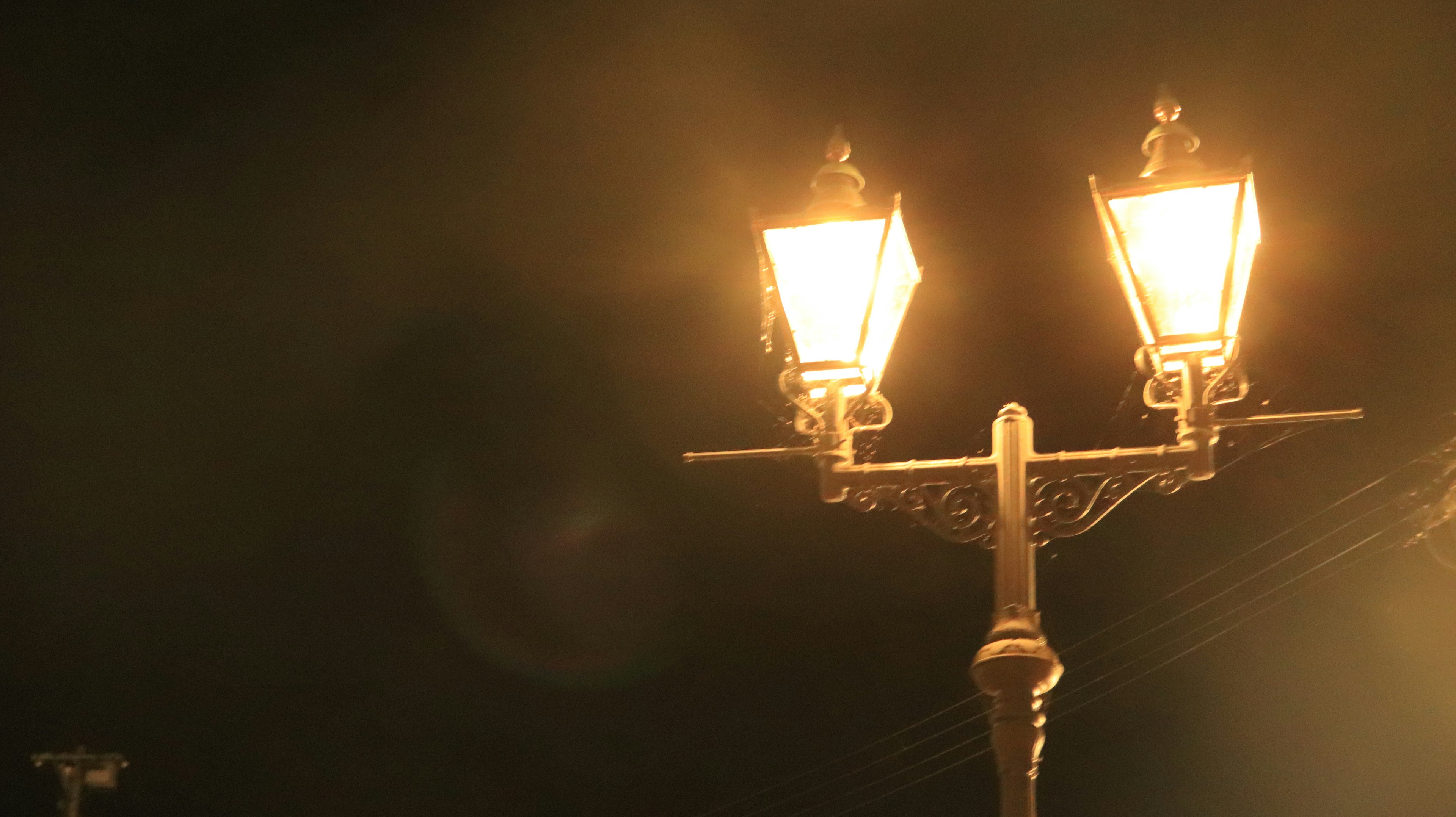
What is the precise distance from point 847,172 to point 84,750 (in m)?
21.0

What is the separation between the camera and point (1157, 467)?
6.41 metres

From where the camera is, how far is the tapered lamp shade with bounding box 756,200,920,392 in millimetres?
6418

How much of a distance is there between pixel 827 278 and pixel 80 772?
20911 mm

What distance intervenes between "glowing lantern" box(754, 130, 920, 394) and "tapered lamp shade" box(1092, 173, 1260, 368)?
753 mm

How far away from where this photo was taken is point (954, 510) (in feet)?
21.5

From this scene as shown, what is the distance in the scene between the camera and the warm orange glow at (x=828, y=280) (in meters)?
6.42

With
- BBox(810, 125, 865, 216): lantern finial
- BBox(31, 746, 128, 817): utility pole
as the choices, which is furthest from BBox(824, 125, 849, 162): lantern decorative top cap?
BBox(31, 746, 128, 817): utility pole

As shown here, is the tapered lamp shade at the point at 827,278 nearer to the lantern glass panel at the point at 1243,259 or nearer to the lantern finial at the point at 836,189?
the lantern finial at the point at 836,189

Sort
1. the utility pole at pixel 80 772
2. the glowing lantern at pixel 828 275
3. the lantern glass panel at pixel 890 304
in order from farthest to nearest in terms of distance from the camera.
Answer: the utility pole at pixel 80 772, the lantern glass panel at pixel 890 304, the glowing lantern at pixel 828 275

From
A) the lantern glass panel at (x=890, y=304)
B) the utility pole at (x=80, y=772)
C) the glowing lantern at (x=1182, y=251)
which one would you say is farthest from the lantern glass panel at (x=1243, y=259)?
the utility pole at (x=80, y=772)

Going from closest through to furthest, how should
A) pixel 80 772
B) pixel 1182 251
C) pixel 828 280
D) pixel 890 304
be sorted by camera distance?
pixel 1182 251 → pixel 828 280 → pixel 890 304 → pixel 80 772

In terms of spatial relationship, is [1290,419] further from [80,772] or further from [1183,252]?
[80,772]

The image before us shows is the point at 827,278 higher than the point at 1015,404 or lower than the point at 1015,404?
higher

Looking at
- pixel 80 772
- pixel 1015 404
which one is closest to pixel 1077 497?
pixel 1015 404
